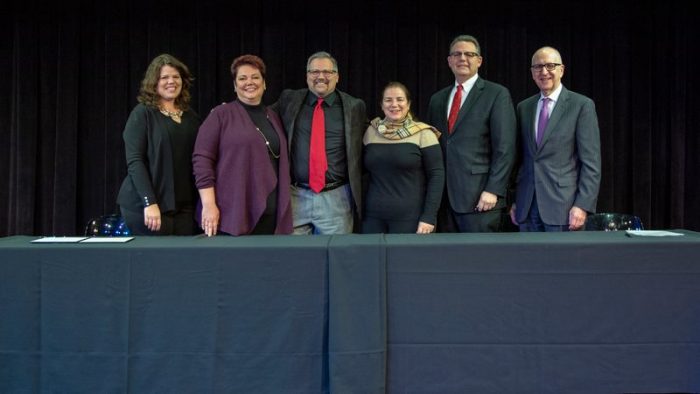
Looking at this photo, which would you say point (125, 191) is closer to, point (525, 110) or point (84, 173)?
point (525, 110)

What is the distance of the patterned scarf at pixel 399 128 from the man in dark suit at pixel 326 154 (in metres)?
0.11

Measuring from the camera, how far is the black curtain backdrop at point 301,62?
14.5ft

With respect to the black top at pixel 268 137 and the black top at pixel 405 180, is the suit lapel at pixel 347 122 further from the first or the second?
the black top at pixel 268 137

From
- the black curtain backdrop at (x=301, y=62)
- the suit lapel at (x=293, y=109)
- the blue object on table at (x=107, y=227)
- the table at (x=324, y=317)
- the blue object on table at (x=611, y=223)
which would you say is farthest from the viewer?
the black curtain backdrop at (x=301, y=62)

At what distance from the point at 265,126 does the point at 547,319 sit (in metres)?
1.48

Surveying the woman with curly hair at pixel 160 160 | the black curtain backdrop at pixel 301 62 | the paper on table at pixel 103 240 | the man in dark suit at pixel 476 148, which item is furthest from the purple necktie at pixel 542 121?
the paper on table at pixel 103 240

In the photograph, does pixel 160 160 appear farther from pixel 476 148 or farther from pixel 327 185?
pixel 476 148

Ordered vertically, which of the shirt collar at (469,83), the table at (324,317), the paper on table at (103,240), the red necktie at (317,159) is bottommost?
the table at (324,317)

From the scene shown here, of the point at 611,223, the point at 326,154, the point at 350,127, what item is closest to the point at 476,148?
the point at 350,127

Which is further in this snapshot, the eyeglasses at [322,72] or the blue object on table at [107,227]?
the blue object on table at [107,227]

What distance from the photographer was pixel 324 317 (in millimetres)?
1692

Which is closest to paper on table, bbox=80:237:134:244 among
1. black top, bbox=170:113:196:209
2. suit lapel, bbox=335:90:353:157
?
black top, bbox=170:113:196:209

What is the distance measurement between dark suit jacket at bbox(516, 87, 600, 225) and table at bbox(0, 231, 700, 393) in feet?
3.23

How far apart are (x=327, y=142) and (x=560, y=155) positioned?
1.07 meters
